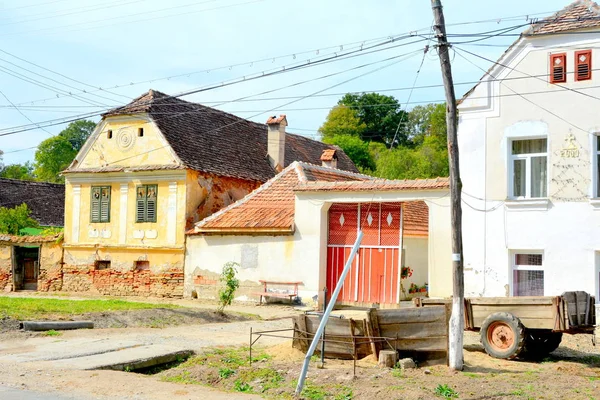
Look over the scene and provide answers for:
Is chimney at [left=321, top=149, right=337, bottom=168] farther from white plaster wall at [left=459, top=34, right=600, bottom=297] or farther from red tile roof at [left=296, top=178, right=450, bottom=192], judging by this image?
white plaster wall at [left=459, top=34, right=600, bottom=297]

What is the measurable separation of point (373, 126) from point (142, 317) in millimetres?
55993

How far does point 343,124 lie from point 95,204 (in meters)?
43.1

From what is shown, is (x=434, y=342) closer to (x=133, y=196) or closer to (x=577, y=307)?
(x=577, y=307)

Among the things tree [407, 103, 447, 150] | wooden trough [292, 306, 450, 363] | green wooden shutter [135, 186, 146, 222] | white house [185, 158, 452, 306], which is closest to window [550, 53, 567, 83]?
white house [185, 158, 452, 306]

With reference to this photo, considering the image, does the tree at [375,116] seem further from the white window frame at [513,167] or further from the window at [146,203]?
the white window frame at [513,167]

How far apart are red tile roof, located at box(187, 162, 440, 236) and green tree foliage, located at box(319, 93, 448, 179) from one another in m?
28.9

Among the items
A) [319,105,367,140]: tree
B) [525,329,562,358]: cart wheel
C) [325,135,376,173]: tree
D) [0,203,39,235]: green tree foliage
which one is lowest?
[525,329,562,358]: cart wheel

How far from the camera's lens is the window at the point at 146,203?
29.1m

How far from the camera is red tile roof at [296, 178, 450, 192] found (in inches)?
858

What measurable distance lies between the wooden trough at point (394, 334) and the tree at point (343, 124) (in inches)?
2289

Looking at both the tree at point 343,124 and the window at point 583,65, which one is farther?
the tree at point 343,124

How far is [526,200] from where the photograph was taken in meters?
18.9

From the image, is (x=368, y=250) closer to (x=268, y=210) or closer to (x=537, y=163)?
(x=268, y=210)

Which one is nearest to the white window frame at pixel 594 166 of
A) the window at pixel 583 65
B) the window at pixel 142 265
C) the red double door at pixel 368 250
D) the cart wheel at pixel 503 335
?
the window at pixel 583 65
